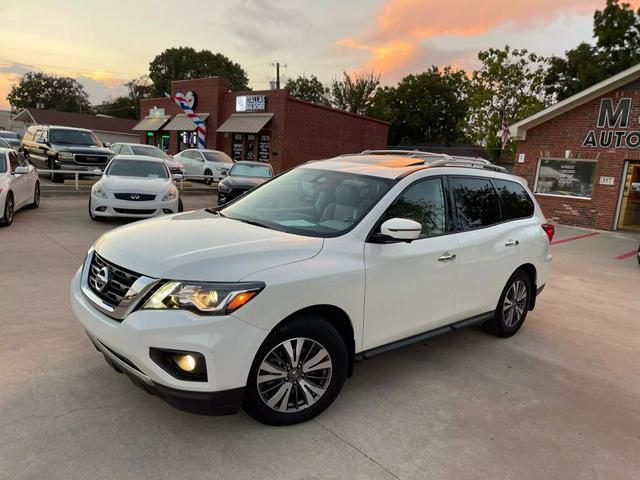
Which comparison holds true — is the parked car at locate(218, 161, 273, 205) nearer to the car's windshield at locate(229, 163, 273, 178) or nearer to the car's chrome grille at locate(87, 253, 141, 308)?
the car's windshield at locate(229, 163, 273, 178)

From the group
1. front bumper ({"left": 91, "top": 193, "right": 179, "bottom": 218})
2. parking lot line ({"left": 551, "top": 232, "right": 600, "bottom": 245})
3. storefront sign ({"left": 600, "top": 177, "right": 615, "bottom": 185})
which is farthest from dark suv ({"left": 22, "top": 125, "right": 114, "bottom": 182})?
storefront sign ({"left": 600, "top": 177, "right": 615, "bottom": 185})

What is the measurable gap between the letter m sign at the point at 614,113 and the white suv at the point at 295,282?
13.6 meters

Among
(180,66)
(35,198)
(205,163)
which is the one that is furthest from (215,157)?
(180,66)

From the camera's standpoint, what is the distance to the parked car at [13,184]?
28.1 ft

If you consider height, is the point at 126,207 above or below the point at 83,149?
below

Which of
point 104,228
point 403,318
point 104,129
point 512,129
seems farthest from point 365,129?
point 104,129

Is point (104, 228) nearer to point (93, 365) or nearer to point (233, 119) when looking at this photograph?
point (93, 365)

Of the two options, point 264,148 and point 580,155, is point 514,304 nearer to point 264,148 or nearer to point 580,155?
point 580,155

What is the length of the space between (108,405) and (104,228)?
7127 mm

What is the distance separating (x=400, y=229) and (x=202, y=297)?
4.51 feet

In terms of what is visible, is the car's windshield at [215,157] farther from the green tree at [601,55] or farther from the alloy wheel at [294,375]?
the green tree at [601,55]

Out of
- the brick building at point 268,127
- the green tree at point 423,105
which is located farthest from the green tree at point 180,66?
the brick building at point 268,127

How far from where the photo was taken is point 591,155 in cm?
1581

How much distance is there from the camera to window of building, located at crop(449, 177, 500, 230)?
4160 millimetres
